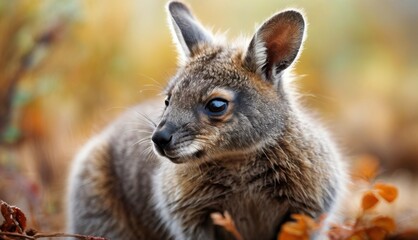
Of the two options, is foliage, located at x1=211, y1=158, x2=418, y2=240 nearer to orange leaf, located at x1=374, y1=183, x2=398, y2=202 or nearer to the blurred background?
orange leaf, located at x1=374, y1=183, x2=398, y2=202

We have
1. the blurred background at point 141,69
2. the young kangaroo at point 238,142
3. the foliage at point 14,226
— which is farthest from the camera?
the blurred background at point 141,69

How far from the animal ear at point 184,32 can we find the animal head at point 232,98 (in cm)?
17

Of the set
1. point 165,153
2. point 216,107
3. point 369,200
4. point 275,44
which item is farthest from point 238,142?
point 369,200

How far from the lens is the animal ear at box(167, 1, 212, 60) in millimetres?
5113

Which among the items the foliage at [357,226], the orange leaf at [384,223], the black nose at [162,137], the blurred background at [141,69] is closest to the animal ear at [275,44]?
the black nose at [162,137]

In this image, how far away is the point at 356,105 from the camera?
8.48 metres

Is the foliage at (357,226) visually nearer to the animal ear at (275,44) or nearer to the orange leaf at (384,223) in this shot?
the orange leaf at (384,223)

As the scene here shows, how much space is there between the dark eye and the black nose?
0.29m

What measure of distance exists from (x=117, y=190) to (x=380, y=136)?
385 centimetres

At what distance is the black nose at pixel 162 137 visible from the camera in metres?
4.34

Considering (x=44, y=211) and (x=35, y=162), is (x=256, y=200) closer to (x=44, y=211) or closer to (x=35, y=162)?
(x=44, y=211)

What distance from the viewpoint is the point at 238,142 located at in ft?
15.0

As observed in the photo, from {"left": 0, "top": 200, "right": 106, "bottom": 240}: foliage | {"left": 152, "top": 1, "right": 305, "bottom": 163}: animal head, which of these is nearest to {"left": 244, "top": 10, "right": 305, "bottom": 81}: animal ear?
{"left": 152, "top": 1, "right": 305, "bottom": 163}: animal head

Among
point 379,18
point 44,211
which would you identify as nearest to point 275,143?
point 44,211
